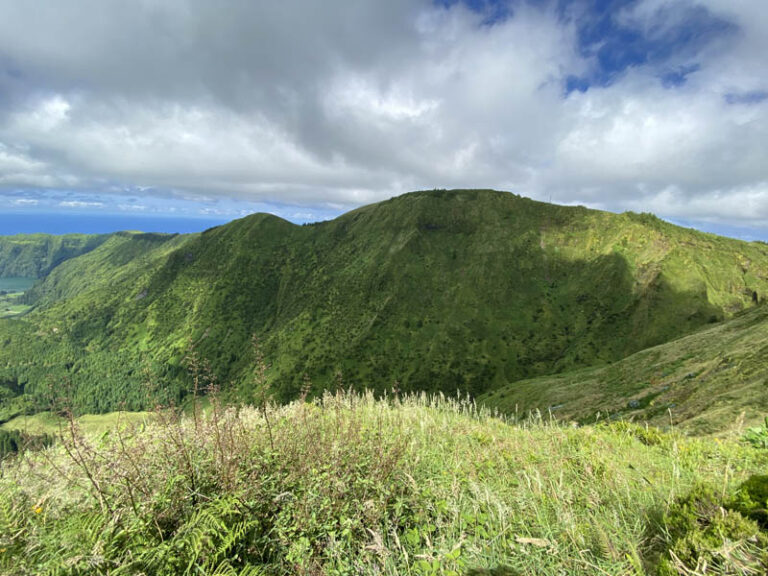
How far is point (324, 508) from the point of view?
431 cm

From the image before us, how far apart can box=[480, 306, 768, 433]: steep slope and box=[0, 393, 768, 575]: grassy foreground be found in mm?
2878

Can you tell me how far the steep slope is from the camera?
643 inches

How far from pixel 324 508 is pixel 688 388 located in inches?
1372

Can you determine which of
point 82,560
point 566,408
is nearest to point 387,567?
point 82,560

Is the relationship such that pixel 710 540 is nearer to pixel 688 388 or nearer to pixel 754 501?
pixel 754 501

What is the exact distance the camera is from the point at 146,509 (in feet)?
12.6

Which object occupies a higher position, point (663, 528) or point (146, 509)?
point (663, 528)

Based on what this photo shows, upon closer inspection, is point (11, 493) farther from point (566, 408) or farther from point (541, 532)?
point (566, 408)

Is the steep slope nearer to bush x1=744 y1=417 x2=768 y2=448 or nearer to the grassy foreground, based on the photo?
bush x1=744 y1=417 x2=768 y2=448

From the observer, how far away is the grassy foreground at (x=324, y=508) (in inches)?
131

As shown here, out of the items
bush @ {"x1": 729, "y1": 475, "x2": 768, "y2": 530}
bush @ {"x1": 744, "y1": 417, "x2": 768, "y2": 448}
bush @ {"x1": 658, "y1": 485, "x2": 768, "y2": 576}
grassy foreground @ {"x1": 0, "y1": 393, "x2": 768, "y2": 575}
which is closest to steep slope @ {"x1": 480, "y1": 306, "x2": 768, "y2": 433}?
bush @ {"x1": 744, "y1": 417, "x2": 768, "y2": 448}

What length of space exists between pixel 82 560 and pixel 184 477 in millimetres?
1107

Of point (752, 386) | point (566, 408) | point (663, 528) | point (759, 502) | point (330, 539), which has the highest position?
point (759, 502)

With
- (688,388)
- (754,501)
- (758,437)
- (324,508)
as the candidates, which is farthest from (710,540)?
(688,388)
